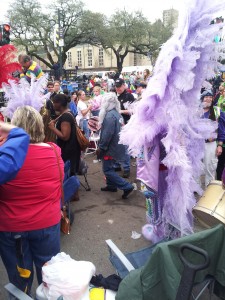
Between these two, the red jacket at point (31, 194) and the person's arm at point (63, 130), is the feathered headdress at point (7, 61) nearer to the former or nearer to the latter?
the person's arm at point (63, 130)

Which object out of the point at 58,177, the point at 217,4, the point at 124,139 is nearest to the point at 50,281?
the point at 58,177

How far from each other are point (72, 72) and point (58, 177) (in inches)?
1188

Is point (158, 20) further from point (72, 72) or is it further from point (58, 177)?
point (58, 177)

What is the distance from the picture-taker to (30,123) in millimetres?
2068

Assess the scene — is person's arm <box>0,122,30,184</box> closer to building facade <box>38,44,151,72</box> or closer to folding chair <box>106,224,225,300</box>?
folding chair <box>106,224,225,300</box>

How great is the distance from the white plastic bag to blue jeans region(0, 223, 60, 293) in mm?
275

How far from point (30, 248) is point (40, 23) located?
37.2 meters

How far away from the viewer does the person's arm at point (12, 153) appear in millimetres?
1528

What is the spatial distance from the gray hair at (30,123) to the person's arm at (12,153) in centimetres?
38

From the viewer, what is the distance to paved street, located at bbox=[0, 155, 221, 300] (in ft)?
10.7

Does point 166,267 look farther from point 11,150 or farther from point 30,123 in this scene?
point 30,123

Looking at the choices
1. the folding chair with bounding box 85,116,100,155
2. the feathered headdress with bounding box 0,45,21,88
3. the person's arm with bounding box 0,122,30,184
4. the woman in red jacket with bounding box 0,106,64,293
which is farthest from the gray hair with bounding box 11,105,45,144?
the folding chair with bounding box 85,116,100,155

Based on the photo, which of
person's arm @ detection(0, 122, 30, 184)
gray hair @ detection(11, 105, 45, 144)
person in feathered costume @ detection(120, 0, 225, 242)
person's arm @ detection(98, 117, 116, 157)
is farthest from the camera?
person's arm @ detection(98, 117, 116, 157)

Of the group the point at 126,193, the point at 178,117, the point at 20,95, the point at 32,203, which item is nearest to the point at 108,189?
the point at 126,193
